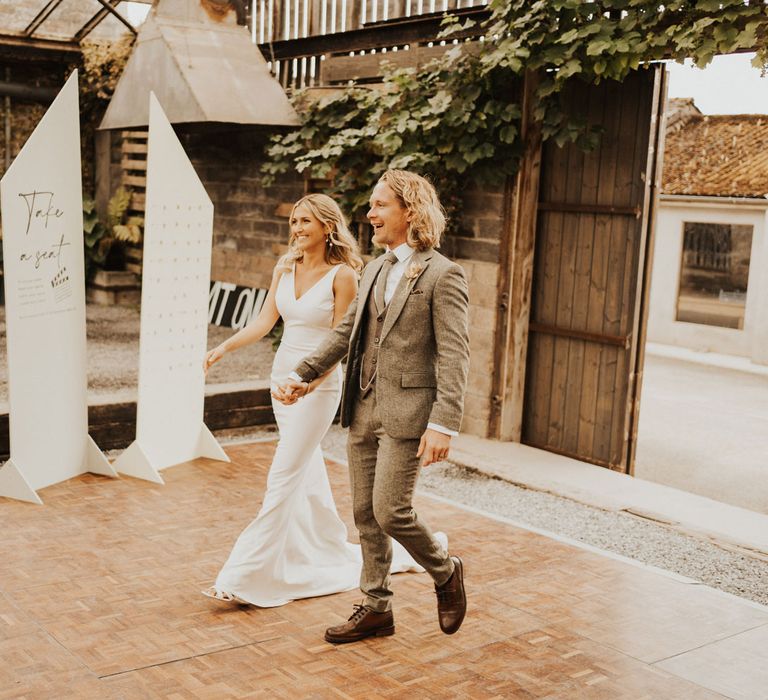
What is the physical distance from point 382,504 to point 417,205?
1145 millimetres

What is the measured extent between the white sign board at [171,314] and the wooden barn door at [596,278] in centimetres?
262

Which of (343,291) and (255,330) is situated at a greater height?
(343,291)

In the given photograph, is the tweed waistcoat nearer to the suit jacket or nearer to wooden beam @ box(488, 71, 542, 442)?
the suit jacket

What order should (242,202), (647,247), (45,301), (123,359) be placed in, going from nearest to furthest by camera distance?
(45,301) → (647,247) → (123,359) → (242,202)

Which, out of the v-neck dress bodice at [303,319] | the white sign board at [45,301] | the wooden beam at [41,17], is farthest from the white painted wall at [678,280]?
the v-neck dress bodice at [303,319]

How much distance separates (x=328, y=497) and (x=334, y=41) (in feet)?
20.7

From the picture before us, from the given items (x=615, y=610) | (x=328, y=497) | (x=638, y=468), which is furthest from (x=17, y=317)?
(x=638, y=468)

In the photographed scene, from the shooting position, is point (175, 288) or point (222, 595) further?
point (175, 288)

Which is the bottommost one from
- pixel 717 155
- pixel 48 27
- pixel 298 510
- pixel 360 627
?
pixel 360 627

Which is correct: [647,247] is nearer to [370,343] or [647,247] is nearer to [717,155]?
[370,343]

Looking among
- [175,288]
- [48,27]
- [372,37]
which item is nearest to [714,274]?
[372,37]

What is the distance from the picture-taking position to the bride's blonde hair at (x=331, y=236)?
4.57 m

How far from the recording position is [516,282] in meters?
7.87

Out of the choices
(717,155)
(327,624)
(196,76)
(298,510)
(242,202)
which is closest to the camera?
(327,624)
